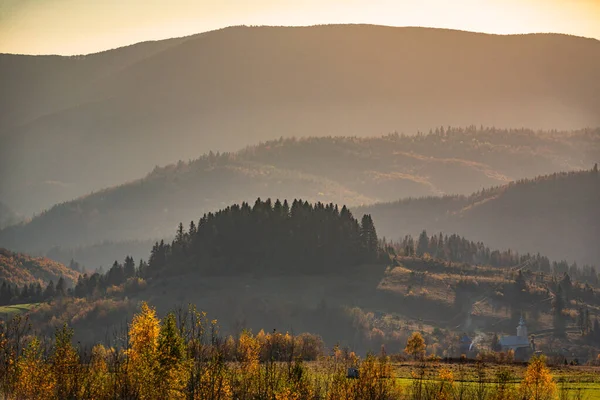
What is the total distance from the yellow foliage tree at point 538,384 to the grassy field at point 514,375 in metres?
1.63

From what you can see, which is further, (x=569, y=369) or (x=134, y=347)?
(x=569, y=369)

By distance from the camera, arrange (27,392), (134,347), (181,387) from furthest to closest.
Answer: (134,347) → (27,392) → (181,387)

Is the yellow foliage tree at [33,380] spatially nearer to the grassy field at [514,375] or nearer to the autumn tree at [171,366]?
the autumn tree at [171,366]

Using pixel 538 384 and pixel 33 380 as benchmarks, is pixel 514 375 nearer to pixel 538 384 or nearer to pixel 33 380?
pixel 538 384

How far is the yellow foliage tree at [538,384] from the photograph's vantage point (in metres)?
140

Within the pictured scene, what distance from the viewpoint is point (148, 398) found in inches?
5044

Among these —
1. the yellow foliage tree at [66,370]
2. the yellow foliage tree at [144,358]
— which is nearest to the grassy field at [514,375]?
the yellow foliage tree at [144,358]

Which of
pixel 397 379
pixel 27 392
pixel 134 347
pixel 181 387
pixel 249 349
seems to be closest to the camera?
pixel 181 387

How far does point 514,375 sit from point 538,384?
69.7 ft

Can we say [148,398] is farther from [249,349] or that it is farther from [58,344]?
[249,349]

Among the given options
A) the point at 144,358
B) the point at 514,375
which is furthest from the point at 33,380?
the point at 514,375

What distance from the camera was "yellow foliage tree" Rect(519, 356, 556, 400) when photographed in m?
140

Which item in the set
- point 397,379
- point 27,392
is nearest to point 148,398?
point 27,392

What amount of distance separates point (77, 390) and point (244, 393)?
1863 centimetres
